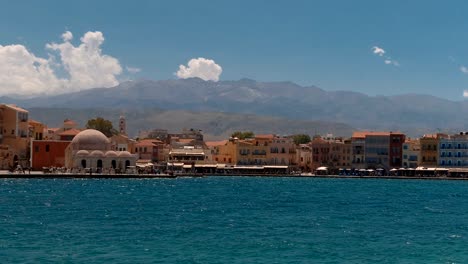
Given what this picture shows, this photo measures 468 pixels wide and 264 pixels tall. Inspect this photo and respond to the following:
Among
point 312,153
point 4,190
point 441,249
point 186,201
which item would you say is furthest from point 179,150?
point 441,249

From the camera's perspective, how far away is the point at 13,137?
135 meters

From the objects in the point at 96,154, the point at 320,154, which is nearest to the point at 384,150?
the point at 320,154

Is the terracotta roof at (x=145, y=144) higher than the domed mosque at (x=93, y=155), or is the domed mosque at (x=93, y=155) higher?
the terracotta roof at (x=145, y=144)

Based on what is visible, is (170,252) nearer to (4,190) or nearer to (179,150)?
(4,190)

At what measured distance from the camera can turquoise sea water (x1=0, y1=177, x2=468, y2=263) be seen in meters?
37.3

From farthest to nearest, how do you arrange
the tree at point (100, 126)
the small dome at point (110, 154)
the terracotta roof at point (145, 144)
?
the tree at point (100, 126) → the terracotta roof at point (145, 144) → the small dome at point (110, 154)

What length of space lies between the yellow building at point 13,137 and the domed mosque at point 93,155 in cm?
788

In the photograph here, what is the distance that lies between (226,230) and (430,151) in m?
111

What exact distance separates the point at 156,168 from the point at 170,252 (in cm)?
11467

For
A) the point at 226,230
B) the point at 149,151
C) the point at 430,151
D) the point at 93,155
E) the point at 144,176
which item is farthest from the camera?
the point at 149,151

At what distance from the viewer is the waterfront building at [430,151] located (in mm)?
151750

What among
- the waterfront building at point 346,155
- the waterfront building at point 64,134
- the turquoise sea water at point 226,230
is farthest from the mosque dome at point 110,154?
the turquoise sea water at point 226,230

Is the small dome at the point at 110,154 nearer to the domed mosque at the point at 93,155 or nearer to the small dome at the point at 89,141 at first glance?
the domed mosque at the point at 93,155

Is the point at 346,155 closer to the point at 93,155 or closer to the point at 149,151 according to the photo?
the point at 149,151
